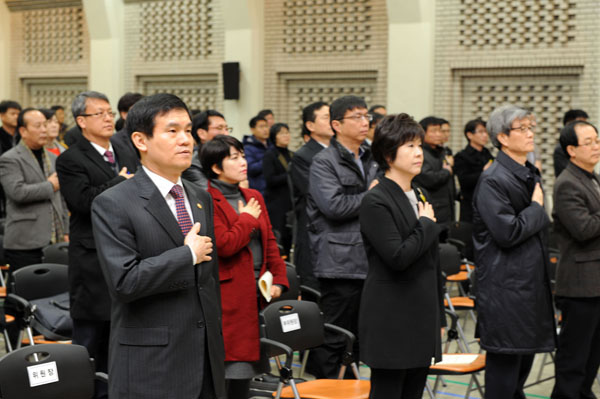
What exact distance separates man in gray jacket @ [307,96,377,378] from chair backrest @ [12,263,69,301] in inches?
64.2

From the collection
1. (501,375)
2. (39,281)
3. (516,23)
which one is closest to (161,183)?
(501,375)

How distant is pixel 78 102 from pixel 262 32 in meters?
7.38

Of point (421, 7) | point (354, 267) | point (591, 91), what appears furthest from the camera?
point (421, 7)

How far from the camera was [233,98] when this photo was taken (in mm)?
11266

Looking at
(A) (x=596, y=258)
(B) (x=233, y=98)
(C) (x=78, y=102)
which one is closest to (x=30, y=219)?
(C) (x=78, y=102)

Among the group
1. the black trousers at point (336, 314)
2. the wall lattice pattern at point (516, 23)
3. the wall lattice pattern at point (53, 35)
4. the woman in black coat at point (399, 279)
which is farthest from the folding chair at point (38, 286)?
the wall lattice pattern at point (53, 35)

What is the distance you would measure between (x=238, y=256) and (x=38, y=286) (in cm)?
179

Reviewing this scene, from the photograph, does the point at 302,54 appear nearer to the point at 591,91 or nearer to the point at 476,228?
the point at 591,91

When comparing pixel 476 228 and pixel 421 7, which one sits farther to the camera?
pixel 421 7

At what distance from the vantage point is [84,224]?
4.16m

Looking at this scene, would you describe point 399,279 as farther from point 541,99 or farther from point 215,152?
point 541,99

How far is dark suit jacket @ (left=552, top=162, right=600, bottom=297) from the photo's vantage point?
4.49 metres

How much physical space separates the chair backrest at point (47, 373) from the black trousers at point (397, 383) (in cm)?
123

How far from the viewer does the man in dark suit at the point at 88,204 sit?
4.10 meters
